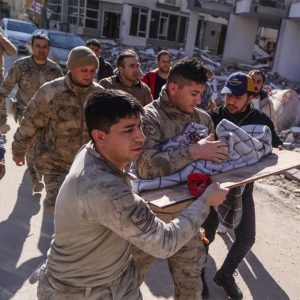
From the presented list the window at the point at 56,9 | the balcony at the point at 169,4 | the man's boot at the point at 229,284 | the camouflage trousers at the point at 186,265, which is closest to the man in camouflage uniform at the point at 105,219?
the camouflage trousers at the point at 186,265

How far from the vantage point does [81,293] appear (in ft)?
6.51

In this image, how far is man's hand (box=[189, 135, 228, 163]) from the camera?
Result: 2.53 metres

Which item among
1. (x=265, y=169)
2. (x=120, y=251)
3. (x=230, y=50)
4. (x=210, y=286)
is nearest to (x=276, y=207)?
(x=210, y=286)

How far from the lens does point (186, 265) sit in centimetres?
273

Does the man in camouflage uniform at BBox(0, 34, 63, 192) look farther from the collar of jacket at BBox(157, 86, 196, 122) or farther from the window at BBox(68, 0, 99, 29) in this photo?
the window at BBox(68, 0, 99, 29)

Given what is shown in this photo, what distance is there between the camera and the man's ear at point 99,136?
1886mm

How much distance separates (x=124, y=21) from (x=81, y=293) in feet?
111

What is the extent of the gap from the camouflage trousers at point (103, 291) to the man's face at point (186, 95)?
3.57 feet

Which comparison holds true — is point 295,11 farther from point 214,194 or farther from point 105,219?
point 105,219

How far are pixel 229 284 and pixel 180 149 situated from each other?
1.61m

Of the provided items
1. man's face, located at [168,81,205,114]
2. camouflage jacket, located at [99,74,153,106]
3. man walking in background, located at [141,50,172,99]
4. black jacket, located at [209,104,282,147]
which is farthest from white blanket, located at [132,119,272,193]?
man walking in background, located at [141,50,172,99]

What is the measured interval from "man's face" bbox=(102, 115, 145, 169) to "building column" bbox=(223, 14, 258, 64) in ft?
76.8

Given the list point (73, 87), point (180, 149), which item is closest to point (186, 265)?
point (180, 149)

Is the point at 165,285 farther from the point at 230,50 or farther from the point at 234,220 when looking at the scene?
the point at 230,50
